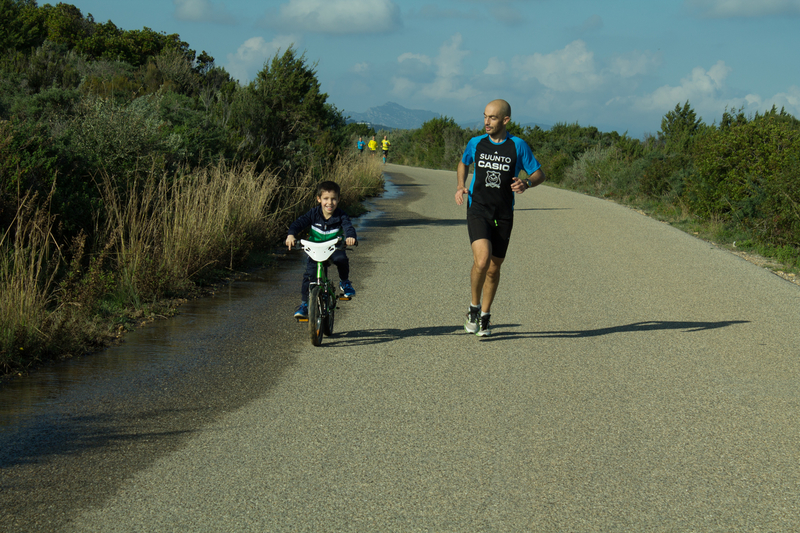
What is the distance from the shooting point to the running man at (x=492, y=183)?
254 inches

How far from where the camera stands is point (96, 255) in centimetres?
834

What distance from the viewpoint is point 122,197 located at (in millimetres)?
9477

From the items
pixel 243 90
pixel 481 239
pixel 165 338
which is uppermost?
pixel 243 90

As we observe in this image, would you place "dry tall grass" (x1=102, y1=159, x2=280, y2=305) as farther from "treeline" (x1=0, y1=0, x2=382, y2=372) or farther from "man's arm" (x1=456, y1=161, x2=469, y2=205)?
"man's arm" (x1=456, y1=161, x2=469, y2=205)

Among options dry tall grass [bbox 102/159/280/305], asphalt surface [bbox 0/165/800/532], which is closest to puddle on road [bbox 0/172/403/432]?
asphalt surface [bbox 0/165/800/532]

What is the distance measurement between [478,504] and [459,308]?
4564 mm

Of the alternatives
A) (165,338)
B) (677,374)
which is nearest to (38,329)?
(165,338)

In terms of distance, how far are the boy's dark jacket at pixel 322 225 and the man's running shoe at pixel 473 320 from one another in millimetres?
1346

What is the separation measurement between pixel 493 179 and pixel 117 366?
349cm

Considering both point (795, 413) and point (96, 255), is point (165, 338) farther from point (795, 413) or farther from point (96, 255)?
point (795, 413)

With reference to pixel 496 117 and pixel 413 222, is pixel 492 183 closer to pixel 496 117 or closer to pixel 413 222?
pixel 496 117

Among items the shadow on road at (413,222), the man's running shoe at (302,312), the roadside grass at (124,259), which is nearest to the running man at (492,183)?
the man's running shoe at (302,312)

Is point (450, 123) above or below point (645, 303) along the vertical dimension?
above

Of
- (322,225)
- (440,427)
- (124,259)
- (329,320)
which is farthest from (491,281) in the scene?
(124,259)
